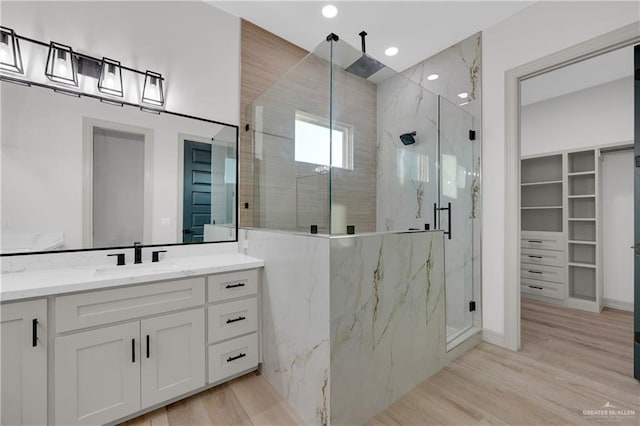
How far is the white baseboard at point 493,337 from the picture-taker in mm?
2516

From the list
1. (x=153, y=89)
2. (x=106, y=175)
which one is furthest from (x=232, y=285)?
(x=153, y=89)

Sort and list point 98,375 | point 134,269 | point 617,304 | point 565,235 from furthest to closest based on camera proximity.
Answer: point 565,235, point 617,304, point 134,269, point 98,375

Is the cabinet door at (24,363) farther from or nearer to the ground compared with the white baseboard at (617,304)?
farther from the ground

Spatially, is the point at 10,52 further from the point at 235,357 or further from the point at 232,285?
the point at 235,357

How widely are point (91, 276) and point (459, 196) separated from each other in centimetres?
294

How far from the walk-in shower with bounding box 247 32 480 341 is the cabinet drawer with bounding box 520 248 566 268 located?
6.23 ft

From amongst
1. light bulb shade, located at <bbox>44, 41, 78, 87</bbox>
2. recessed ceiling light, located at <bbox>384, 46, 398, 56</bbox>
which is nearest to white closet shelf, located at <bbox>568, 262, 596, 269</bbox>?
recessed ceiling light, located at <bbox>384, 46, 398, 56</bbox>

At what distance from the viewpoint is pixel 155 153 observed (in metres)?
2.11

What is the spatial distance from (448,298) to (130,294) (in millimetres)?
2434

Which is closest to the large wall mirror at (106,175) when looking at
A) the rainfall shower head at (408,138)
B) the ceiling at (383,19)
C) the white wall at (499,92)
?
the ceiling at (383,19)

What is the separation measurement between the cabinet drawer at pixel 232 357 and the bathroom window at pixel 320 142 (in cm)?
141

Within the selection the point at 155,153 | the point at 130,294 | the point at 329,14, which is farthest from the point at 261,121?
the point at 130,294

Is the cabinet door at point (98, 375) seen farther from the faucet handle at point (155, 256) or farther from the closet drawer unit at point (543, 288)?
the closet drawer unit at point (543, 288)

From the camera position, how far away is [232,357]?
189 cm
